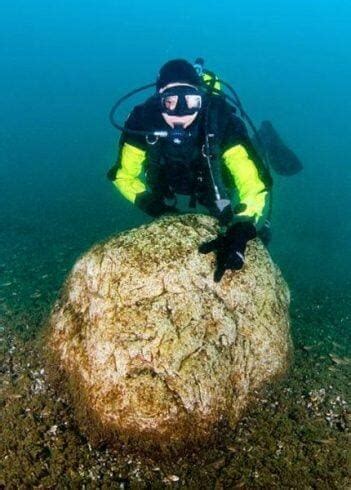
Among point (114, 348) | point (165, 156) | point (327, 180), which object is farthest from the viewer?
point (327, 180)

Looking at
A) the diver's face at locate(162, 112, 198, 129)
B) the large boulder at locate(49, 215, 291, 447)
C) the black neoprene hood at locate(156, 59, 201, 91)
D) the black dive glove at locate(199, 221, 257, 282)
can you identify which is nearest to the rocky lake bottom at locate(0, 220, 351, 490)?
the large boulder at locate(49, 215, 291, 447)

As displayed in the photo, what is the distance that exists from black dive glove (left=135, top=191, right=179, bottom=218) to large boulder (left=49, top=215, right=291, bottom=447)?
1121 mm

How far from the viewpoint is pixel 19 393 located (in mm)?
4660

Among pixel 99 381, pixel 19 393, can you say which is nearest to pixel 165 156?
pixel 99 381

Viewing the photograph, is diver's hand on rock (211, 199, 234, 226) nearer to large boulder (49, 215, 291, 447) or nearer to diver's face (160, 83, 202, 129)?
large boulder (49, 215, 291, 447)

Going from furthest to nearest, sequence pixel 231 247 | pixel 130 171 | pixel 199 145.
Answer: pixel 130 171
pixel 199 145
pixel 231 247

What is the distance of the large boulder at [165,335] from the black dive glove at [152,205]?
1.12 meters

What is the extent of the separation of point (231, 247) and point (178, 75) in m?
2.57

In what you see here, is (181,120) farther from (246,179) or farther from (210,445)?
(210,445)

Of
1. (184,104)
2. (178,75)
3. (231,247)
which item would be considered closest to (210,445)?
(231,247)

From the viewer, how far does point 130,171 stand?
249 inches

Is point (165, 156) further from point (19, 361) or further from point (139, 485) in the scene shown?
point (139, 485)

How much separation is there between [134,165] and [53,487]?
425 centimetres

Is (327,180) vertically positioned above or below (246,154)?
below
